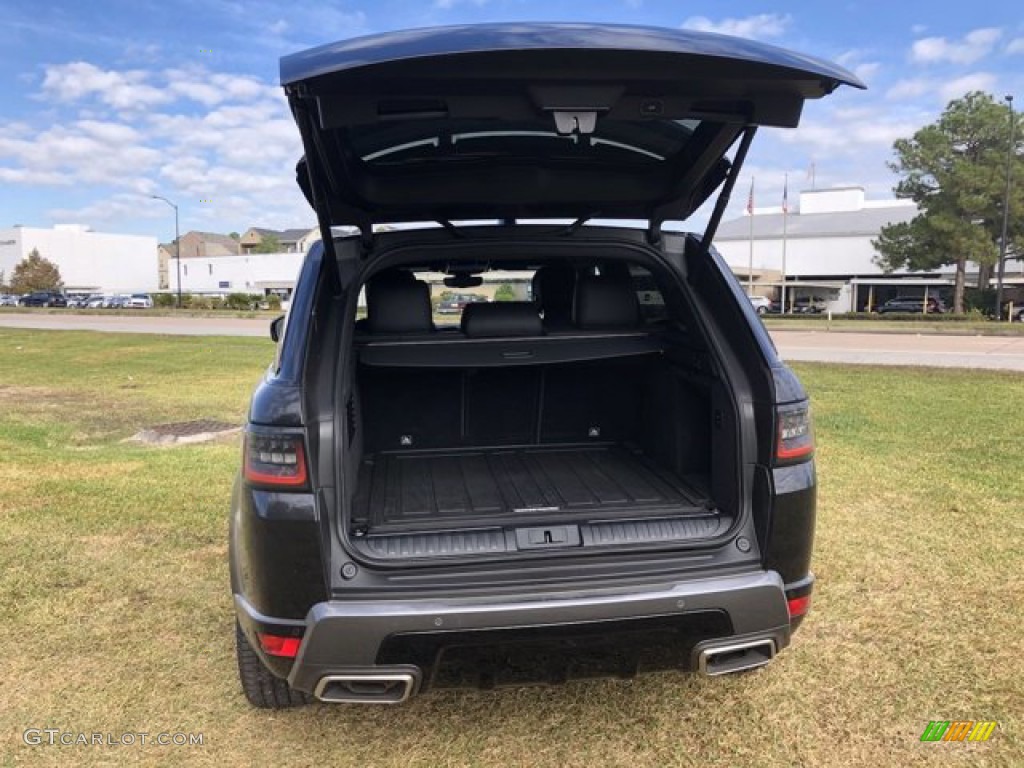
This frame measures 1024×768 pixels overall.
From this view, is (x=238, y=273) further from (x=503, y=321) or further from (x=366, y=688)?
(x=366, y=688)

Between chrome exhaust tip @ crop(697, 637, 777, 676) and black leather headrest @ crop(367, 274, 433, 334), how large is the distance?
178 cm

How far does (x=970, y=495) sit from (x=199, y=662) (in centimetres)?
481

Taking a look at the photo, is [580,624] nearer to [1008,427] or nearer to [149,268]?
[1008,427]

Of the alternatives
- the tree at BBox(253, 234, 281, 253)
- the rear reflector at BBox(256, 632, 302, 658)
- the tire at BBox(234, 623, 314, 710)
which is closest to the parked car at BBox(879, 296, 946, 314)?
the tire at BBox(234, 623, 314, 710)

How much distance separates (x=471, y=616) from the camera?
7.34 feet

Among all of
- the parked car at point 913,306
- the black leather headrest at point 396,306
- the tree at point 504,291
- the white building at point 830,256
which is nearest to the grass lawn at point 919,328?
the parked car at point 913,306

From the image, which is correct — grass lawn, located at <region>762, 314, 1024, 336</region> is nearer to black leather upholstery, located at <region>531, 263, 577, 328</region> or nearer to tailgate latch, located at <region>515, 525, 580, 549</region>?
black leather upholstery, located at <region>531, 263, 577, 328</region>

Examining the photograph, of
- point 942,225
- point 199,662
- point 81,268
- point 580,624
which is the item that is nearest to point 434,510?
point 580,624

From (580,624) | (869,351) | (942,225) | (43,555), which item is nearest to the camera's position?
(580,624)

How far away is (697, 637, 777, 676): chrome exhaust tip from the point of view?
94.6 inches

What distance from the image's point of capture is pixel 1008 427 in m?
7.58

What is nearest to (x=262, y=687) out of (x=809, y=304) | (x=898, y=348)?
(x=898, y=348)

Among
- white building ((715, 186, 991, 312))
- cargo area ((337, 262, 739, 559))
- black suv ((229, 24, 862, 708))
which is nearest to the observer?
black suv ((229, 24, 862, 708))

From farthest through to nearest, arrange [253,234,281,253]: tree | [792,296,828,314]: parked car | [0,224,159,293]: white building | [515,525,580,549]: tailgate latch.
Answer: [253,234,281,253]: tree → [0,224,159,293]: white building → [792,296,828,314]: parked car → [515,525,580,549]: tailgate latch
